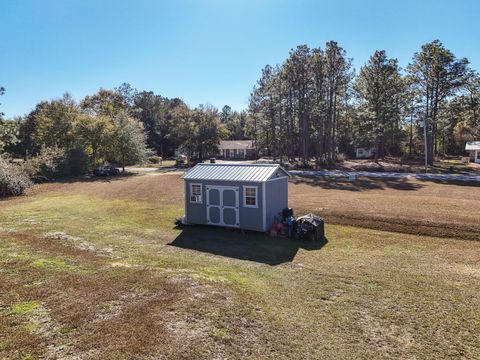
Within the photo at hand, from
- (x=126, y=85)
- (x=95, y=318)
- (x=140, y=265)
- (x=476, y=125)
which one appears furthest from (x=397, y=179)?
(x=126, y=85)

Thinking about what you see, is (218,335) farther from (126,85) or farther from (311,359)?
(126,85)

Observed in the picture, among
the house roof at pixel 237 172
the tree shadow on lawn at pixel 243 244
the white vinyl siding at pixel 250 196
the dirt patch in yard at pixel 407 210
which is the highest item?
the house roof at pixel 237 172

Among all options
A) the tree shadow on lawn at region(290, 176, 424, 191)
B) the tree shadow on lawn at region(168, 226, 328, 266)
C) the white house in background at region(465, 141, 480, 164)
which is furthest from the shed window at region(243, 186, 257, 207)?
the white house in background at region(465, 141, 480, 164)

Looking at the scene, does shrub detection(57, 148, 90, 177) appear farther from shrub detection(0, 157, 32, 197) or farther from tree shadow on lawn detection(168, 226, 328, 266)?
tree shadow on lawn detection(168, 226, 328, 266)

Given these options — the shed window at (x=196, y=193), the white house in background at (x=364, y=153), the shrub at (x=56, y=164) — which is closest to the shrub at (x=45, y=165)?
the shrub at (x=56, y=164)

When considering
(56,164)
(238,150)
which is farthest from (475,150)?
(56,164)

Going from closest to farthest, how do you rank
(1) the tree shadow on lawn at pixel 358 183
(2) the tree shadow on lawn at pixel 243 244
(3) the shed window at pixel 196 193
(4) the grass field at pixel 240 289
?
1. (4) the grass field at pixel 240 289
2. (2) the tree shadow on lawn at pixel 243 244
3. (3) the shed window at pixel 196 193
4. (1) the tree shadow on lawn at pixel 358 183

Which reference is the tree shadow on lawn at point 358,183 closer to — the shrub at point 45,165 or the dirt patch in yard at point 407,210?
the dirt patch in yard at point 407,210
